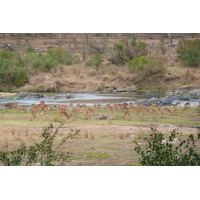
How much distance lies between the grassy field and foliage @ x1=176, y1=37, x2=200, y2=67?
169cm

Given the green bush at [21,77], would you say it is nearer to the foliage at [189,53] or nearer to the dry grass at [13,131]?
the dry grass at [13,131]

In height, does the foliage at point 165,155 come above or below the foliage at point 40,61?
below

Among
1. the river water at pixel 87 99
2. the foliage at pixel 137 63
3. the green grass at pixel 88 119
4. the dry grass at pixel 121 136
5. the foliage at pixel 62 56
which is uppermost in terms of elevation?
the foliage at pixel 62 56

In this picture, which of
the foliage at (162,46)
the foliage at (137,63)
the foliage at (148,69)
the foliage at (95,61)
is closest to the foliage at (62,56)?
the foliage at (95,61)

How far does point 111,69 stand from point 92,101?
1641 mm

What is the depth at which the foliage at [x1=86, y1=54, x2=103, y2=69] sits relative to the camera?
521 inches

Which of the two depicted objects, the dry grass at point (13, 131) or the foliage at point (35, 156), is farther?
the dry grass at point (13, 131)

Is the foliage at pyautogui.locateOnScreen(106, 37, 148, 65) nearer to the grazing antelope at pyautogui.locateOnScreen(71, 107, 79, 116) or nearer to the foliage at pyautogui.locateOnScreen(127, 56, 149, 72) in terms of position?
the foliage at pyautogui.locateOnScreen(127, 56, 149, 72)

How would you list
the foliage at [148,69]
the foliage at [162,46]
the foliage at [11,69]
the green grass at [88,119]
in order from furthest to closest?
the foliage at [148,69] → the foliage at [11,69] → the foliage at [162,46] → the green grass at [88,119]

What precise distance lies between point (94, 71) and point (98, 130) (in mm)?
3746

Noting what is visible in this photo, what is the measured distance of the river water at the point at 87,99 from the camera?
1318 centimetres

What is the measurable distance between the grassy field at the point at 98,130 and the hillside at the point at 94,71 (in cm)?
122

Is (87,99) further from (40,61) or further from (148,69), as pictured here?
(148,69)
